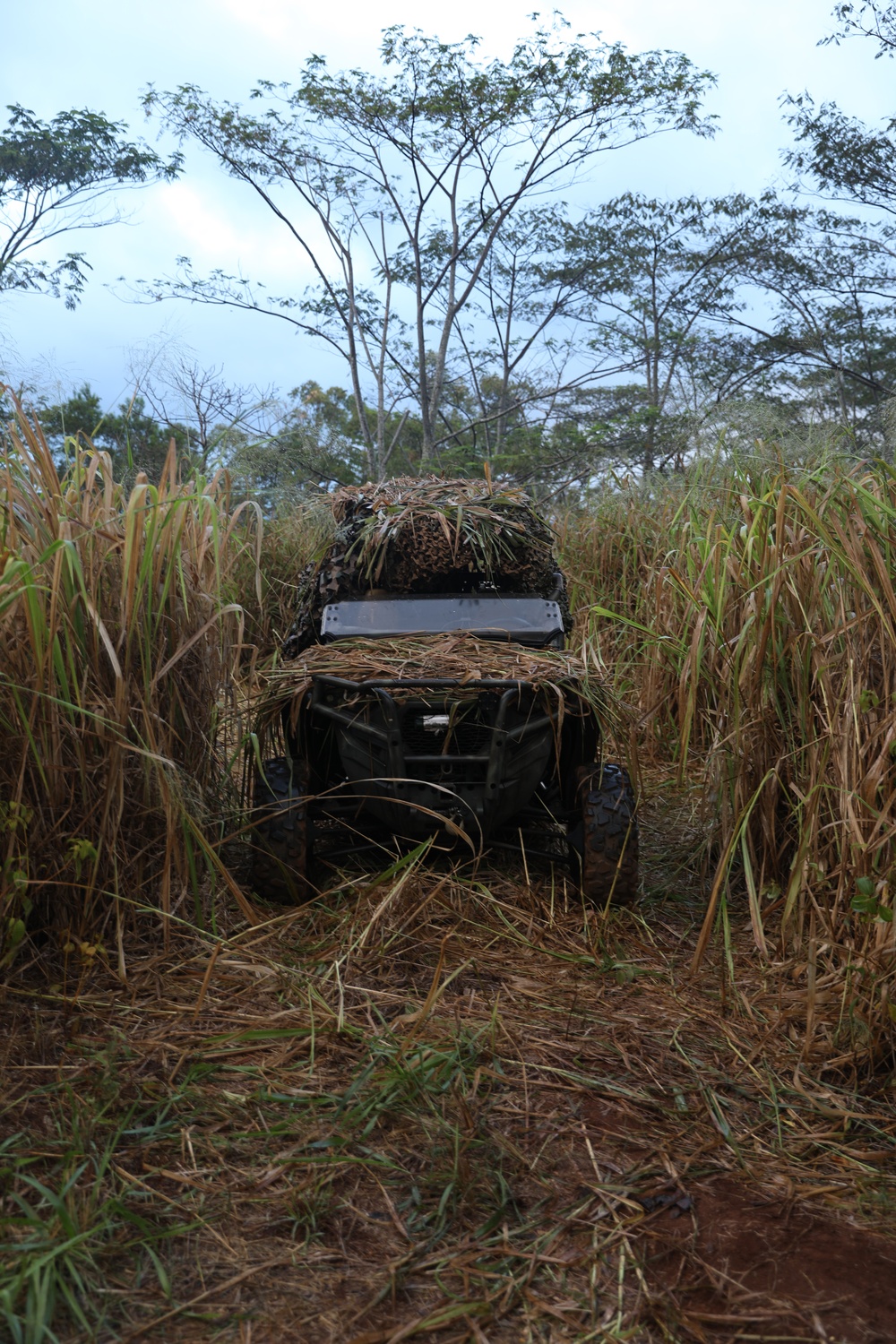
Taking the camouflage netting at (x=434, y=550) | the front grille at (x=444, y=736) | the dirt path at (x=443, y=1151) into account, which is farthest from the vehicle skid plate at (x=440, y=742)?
the camouflage netting at (x=434, y=550)

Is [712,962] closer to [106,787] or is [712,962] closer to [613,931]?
[613,931]

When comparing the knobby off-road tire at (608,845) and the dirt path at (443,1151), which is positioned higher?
the knobby off-road tire at (608,845)

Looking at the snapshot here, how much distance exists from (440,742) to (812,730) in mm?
1291

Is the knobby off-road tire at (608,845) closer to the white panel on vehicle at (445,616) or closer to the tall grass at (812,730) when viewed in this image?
the tall grass at (812,730)

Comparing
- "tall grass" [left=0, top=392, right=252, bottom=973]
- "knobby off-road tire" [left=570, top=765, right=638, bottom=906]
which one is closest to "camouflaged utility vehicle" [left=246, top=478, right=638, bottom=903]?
"knobby off-road tire" [left=570, top=765, right=638, bottom=906]

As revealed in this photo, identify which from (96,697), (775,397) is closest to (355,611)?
(96,697)

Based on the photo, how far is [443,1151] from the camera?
7.43 ft

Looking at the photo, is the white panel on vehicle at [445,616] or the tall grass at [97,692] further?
the white panel on vehicle at [445,616]

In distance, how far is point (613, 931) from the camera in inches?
144

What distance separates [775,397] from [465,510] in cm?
1622

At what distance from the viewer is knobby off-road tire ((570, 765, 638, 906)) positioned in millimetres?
3752

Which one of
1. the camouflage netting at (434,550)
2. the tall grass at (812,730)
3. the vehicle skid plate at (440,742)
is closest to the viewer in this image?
the tall grass at (812,730)

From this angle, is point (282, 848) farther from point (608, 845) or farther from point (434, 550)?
point (434, 550)

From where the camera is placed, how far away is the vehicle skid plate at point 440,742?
3.70m
